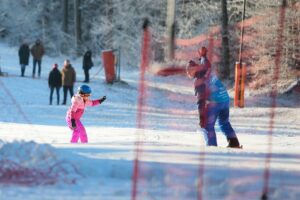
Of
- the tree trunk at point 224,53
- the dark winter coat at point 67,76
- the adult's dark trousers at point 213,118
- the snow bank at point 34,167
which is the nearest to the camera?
the snow bank at point 34,167

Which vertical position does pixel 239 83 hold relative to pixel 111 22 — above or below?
below

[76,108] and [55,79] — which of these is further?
A: [55,79]

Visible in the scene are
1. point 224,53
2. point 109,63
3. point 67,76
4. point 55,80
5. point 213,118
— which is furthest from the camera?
point 224,53

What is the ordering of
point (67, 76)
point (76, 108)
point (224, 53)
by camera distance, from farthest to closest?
point (224, 53)
point (67, 76)
point (76, 108)

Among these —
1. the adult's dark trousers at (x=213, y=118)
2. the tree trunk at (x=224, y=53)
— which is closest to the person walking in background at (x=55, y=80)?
the adult's dark trousers at (x=213, y=118)

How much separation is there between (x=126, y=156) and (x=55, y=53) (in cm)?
4049

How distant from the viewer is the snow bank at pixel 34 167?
7.18 metres

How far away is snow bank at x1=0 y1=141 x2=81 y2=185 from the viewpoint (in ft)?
23.6

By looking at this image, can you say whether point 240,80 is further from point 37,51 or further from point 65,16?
point 65,16

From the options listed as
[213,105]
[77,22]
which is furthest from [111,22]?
[213,105]

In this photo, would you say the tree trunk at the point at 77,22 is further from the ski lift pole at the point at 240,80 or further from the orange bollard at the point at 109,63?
the ski lift pole at the point at 240,80

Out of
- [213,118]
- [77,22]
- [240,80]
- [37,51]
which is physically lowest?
[213,118]

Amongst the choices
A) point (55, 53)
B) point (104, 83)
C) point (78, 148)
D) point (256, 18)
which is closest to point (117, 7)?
point (55, 53)

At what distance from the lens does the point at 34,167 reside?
741 centimetres
